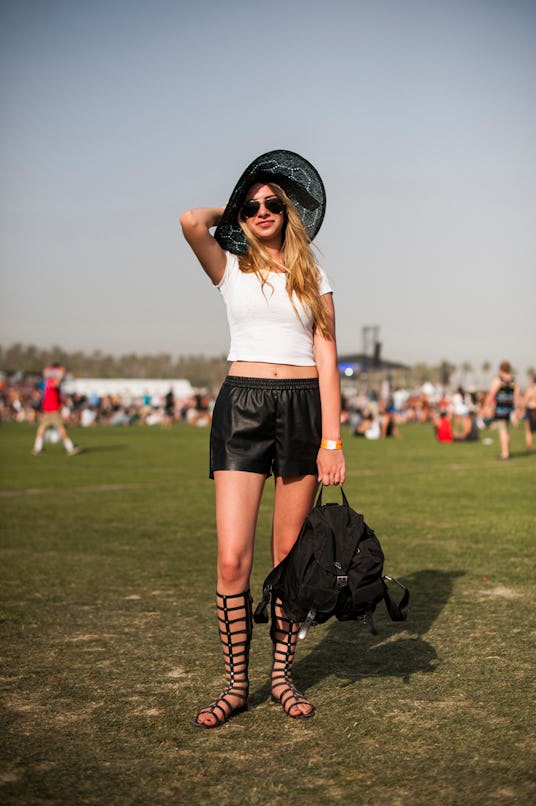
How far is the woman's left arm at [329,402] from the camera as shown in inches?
157

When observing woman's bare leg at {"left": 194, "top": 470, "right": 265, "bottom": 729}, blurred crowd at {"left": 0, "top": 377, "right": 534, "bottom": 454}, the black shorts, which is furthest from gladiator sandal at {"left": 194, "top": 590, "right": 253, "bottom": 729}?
blurred crowd at {"left": 0, "top": 377, "right": 534, "bottom": 454}

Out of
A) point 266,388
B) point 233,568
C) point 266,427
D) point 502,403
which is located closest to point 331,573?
point 233,568

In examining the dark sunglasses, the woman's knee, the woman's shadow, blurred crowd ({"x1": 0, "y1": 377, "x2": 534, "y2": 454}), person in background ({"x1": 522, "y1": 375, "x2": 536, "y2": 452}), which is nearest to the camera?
the woman's knee

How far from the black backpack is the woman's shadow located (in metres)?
0.63

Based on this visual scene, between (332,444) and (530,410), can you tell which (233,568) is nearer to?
(332,444)

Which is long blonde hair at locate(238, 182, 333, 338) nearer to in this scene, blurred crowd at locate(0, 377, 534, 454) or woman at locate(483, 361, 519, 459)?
woman at locate(483, 361, 519, 459)

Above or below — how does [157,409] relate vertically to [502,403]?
above

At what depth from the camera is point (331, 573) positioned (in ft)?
12.5

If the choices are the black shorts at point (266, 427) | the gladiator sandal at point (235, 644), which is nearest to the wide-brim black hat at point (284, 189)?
the black shorts at point (266, 427)

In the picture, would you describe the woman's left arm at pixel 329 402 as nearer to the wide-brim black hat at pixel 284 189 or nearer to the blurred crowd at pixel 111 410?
the wide-brim black hat at pixel 284 189

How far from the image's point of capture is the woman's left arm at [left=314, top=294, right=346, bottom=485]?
3.99m

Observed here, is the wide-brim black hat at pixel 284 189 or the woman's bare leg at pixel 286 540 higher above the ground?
the wide-brim black hat at pixel 284 189

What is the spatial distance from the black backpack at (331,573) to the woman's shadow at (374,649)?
63 cm

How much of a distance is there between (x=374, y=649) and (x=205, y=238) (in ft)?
7.91
